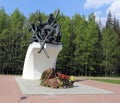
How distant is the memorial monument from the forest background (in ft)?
48.2

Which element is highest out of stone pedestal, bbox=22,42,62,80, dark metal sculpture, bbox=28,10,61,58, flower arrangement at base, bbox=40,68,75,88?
dark metal sculpture, bbox=28,10,61,58

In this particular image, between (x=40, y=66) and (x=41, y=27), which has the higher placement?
(x=41, y=27)

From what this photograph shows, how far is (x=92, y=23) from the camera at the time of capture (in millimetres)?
41406

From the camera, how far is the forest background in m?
38.5

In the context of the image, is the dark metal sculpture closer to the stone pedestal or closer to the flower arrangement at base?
the stone pedestal

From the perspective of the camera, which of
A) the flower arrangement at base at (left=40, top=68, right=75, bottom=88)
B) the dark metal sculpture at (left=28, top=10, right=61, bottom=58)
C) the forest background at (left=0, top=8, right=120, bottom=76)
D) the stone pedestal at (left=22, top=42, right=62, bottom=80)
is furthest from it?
the forest background at (left=0, top=8, right=120, bottom=76)

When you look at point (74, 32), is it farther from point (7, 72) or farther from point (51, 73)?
point (51, 73)

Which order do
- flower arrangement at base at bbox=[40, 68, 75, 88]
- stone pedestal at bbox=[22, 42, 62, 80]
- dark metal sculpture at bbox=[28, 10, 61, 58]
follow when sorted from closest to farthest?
flower arrangement at base at bbox=[40, 68, 75, 88]
dark metal sculpture at bbox=[28, 10, 61, 58]
stone pedestal at bbox=[22, 42, 62, 80]

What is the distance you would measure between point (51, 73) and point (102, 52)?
26001 millimetres

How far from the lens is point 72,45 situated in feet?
136

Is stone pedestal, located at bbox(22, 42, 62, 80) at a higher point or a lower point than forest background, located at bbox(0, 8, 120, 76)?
lower

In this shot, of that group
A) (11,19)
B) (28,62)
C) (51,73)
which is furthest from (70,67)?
(51,73)

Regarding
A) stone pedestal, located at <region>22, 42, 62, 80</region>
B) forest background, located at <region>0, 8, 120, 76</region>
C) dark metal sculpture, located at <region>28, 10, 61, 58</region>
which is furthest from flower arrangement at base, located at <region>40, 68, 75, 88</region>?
forest background, located at <region>0, 8, 120, 76</region>

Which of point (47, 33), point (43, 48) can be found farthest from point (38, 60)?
point (47, 33)
